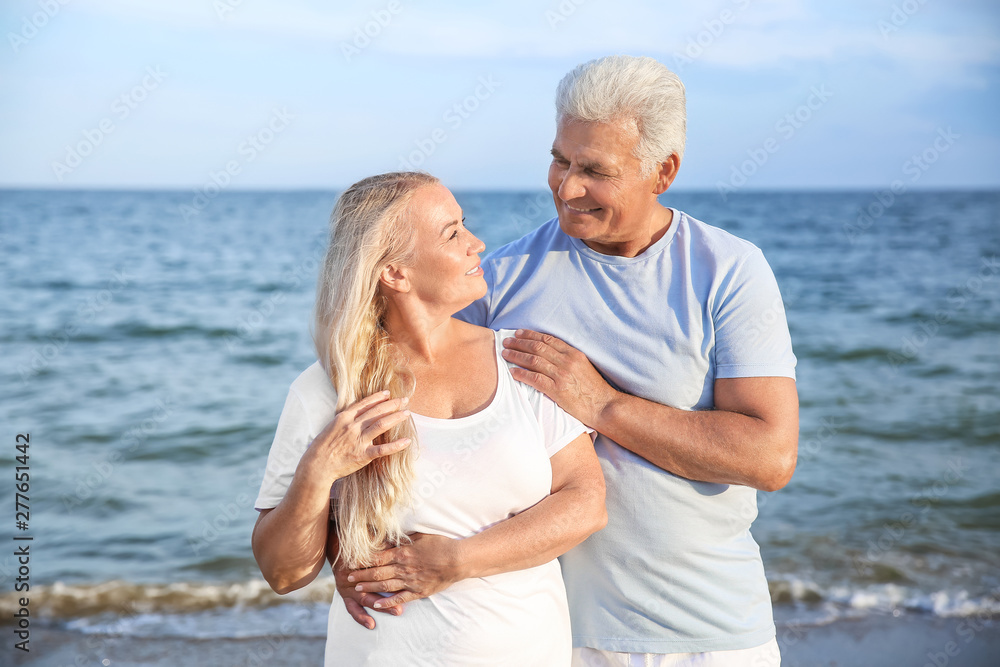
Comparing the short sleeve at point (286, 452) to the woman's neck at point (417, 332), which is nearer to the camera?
the short sleeve at point (286, 452)

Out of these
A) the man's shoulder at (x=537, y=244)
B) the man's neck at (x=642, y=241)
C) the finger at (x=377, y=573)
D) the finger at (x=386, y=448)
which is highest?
the man's neck at (x=642, y=241)

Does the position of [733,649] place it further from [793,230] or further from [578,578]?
[793,230]

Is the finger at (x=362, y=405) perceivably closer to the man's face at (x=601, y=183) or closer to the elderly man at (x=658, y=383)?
the elderly man at (x=658, y=383)

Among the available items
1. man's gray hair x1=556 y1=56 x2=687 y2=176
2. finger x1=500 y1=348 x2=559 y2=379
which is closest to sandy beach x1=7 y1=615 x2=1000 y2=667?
finger x1=500 y1=348 x2=559 y2=379

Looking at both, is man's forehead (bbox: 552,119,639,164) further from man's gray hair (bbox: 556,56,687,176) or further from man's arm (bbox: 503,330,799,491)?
man's arm (bbox: 503,330,799,491)

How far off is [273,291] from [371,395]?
14694 millimetres

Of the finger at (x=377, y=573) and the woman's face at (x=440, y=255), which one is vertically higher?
the woman's face at (x=440, y=255)

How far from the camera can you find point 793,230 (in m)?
27.8

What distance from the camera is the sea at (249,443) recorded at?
498 centimetres

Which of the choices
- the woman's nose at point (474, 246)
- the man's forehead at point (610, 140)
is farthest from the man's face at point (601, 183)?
the woman's nose at point (474, 246)

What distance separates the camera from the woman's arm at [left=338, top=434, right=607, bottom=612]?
1.95 m

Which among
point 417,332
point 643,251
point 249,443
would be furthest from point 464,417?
point 249,443

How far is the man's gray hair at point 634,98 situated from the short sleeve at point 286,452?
109 centimetres

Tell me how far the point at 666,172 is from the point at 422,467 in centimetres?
108
